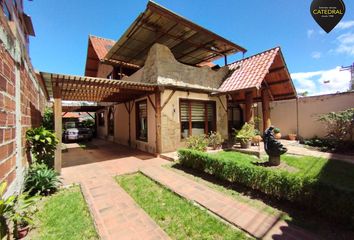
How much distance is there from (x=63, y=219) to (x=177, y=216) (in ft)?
7.14

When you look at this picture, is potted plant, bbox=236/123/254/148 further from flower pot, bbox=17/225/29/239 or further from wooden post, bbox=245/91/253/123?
flower pot, bbox=17/225/29/239

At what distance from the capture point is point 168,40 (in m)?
10.0

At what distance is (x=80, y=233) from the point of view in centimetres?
303

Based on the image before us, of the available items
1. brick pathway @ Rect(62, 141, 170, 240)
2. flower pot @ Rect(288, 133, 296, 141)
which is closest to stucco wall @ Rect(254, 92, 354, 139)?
flower pot @ Rect(288, 133, 296, 141)

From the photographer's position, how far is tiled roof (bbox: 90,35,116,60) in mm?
14523

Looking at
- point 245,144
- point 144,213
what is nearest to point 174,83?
point 245,144

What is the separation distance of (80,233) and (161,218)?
1.38 meters

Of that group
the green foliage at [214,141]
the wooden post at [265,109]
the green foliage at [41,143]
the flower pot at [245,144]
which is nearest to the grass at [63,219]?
the green foliage at [41,143]

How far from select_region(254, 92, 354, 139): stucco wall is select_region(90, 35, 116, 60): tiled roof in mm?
14092

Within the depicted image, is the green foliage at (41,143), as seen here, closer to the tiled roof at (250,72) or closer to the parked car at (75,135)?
the tiled roof at (250,72)

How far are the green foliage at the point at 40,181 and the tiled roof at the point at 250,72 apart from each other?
335 inches

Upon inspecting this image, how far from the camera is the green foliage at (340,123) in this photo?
30.9ft

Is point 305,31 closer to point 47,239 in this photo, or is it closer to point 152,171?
point 152,171

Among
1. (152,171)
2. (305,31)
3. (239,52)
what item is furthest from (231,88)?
(152,171)
